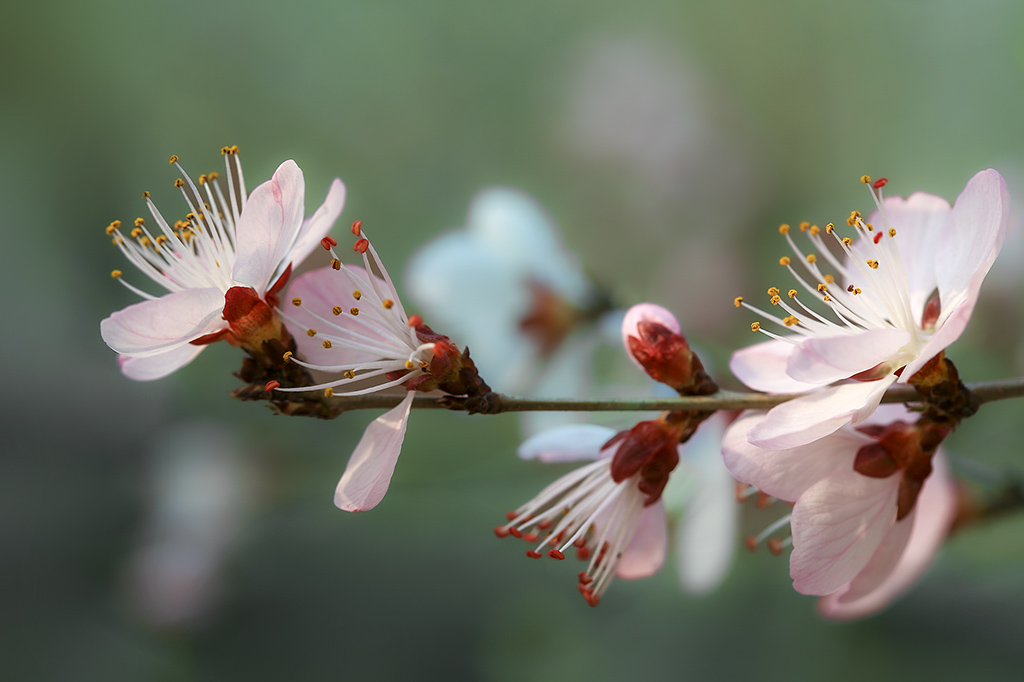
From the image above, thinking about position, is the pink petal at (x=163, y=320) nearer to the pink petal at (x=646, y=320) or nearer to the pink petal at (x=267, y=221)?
the pink petal at (x=267, y=221)

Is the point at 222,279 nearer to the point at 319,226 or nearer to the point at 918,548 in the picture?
the point at 319,226

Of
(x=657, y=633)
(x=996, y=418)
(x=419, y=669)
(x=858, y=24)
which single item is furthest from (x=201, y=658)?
(x=858, y=24)

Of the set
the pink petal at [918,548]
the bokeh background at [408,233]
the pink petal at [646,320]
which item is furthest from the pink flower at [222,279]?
the bokeh background at [408,233]

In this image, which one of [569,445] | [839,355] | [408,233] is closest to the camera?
[839,355]

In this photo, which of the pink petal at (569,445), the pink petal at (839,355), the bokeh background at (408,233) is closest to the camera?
the pink petal at (839,355)

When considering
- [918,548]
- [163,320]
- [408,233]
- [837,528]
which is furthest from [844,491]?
[408,233]
